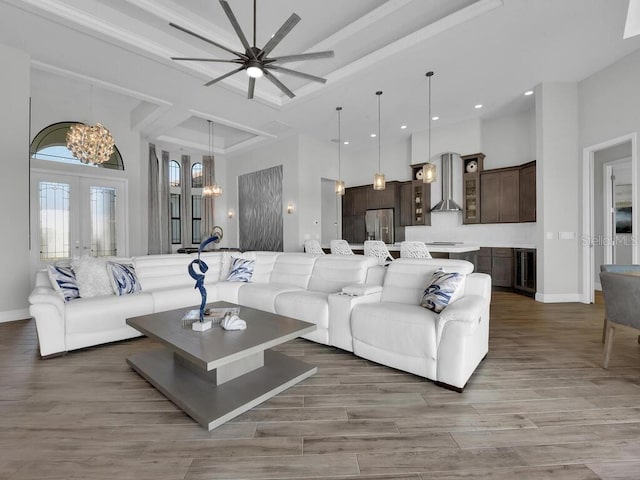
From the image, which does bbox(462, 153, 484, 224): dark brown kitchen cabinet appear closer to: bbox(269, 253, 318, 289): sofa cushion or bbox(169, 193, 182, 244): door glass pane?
bbox(269, 253, 318, 289): sofa cushion

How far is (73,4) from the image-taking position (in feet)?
10.6

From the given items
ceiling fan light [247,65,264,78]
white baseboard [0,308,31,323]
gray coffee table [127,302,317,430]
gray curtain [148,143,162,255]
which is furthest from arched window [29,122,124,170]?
gray coffee table [127,302,317,430]

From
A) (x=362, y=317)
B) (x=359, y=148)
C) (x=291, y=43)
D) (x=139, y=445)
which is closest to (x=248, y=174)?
(x=359, y=148)

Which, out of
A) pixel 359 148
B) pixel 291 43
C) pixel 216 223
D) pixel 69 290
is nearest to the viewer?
pixel 69 290

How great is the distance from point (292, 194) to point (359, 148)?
2.51 metres

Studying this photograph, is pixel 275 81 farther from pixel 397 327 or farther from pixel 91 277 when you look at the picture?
pixel 91 277

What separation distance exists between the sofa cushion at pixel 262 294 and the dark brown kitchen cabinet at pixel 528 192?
4.74m

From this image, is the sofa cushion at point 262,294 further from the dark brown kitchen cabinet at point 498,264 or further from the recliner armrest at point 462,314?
the dark brown kitchen cabinet at point 498,264

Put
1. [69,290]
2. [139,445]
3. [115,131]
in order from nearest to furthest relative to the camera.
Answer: [139,445] → [69,290] → [115,131]

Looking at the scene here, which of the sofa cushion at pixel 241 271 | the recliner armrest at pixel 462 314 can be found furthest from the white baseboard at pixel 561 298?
the sofa cushion at pixel 241 271

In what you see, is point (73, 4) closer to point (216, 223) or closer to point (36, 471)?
point (36, 471)

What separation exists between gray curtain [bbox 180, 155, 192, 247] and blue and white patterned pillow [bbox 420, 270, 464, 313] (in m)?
8.09

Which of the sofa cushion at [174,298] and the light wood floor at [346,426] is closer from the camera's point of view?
the light wood floor at [346,426]

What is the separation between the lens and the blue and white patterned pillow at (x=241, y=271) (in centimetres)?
427
